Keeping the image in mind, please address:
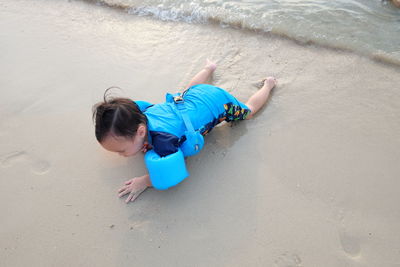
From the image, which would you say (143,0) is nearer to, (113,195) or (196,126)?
(196,126)

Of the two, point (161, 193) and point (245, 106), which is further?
point (245, 106)

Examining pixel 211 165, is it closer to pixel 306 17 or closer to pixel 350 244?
pixel 350 244

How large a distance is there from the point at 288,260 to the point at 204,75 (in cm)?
157

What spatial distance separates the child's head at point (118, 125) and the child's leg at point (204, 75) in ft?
2.85

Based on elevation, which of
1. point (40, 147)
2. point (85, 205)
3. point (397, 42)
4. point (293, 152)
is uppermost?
point (397, 42)

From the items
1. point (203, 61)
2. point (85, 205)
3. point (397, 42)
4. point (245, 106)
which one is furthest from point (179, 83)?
point (397, 42)

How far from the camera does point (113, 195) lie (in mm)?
1887

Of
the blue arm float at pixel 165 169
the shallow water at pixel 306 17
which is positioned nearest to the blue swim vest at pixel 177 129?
the blue arm float at pixel 165 169

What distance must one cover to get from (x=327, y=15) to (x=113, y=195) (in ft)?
9.44

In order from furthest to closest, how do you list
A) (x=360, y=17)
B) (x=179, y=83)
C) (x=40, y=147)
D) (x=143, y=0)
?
(x=143, y=0) → (x=360, y=17) → (x=179, y=83) → (x=40, y=147)

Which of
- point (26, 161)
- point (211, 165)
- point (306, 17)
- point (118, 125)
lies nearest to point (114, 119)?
point (118, 125)

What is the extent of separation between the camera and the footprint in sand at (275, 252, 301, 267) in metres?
1.53

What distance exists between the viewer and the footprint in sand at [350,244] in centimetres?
155

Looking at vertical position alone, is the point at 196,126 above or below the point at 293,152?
above
